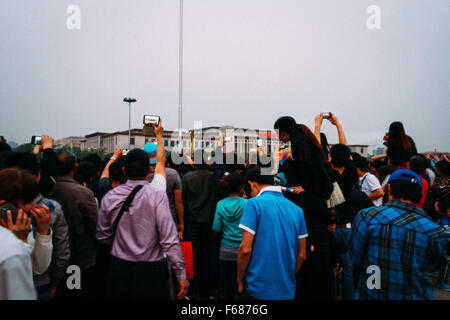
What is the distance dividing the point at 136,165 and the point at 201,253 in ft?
9.18

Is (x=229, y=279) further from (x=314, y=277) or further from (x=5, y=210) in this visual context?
(x=5, y=210)

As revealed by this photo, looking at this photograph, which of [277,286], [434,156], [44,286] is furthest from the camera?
[434,156]

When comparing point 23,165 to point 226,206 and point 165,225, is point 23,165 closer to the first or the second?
point 165,225

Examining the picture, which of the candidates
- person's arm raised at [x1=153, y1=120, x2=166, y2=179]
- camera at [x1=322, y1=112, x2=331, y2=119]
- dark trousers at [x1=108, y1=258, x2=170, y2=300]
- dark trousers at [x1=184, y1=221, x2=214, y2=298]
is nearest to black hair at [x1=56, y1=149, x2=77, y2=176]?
person's arm raised at [x1=153, y1=120, x2=166, y2=179]

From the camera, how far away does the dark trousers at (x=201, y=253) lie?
5.22 m

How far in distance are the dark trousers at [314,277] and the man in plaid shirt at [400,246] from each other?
0.48m

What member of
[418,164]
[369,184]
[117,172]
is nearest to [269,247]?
[117,172]

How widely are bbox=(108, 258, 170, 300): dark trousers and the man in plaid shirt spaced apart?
1835 mm

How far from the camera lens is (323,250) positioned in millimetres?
3295

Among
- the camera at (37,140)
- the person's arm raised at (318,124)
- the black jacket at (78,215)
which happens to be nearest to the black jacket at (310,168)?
the person's arm raised at (318,124)

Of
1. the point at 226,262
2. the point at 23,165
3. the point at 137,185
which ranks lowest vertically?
the point at 226,262
